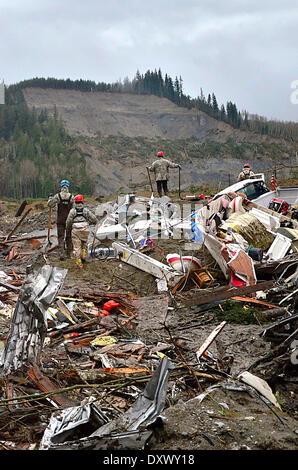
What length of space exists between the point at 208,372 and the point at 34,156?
60933mm

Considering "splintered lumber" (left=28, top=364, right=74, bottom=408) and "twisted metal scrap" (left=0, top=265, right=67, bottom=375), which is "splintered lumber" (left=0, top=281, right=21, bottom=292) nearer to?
"twisted metal scrap" (left=0, top=265, right=67, bottom=375)

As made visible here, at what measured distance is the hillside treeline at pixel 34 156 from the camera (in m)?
49.3

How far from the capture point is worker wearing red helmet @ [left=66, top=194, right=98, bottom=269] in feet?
35.2

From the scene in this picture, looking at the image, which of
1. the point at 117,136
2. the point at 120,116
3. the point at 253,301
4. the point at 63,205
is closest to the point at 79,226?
the point at 63,205

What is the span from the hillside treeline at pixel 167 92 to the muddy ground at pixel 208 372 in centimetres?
7132

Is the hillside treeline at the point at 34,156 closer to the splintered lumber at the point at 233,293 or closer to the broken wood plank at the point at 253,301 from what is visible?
the splintered lumber at the point at 233,293

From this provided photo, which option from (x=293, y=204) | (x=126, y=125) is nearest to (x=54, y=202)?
(x=293, y=204)

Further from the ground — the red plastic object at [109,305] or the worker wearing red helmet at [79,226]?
the worker wearing red helmet at [79,226]

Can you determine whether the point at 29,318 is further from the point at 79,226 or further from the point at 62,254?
the point at 62,254

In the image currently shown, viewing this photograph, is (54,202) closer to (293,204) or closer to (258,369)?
(293,204)

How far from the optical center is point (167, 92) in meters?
102

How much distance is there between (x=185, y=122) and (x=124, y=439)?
92.2m

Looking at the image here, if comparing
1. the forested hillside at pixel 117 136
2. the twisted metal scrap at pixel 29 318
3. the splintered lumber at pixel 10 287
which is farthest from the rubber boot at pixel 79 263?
the forested hillside at pixel 117 136

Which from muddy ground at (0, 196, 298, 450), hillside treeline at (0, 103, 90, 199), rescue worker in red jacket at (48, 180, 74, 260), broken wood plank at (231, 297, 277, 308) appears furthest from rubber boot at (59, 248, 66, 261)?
hillside treeline at (0, 103, 90, 199)
